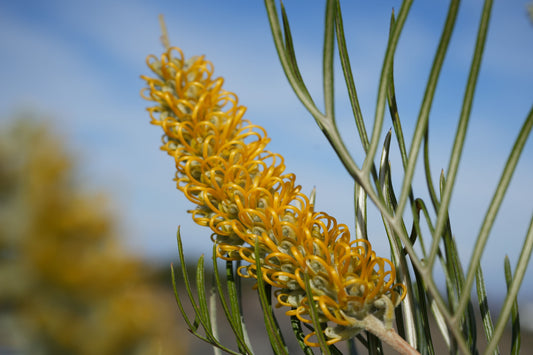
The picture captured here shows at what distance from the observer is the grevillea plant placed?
135mm

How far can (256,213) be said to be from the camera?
0.18 meters

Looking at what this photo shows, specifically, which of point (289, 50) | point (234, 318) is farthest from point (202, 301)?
point (289, 50)

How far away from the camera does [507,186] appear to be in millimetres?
127

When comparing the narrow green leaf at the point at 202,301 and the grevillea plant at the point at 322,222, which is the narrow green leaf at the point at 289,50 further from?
the narrow green leaf at the point at 202,301

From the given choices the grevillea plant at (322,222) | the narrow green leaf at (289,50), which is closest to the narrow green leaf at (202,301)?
the grevillea plant at (322,222)

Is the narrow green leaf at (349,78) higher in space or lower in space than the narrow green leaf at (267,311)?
higher

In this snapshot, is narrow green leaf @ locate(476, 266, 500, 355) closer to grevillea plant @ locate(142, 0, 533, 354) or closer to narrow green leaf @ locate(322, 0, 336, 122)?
grevillea plant @ locate(142, 0, 533, 354)

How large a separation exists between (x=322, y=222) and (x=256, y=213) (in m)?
0.03

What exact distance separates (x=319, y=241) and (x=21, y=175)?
1.93 metres

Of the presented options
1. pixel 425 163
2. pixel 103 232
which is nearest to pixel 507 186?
pixel 425 163

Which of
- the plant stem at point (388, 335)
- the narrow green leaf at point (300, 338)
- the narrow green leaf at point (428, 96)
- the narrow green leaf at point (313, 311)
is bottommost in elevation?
the narrow green leaf at point (300, 338)

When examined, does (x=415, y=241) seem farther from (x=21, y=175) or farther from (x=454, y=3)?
(x=21, y=175)

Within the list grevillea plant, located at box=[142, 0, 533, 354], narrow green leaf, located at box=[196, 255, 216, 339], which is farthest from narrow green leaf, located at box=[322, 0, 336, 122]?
narrow green leaf, located at box=[196, 255, 216, 339]

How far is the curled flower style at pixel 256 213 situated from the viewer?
165 mm
